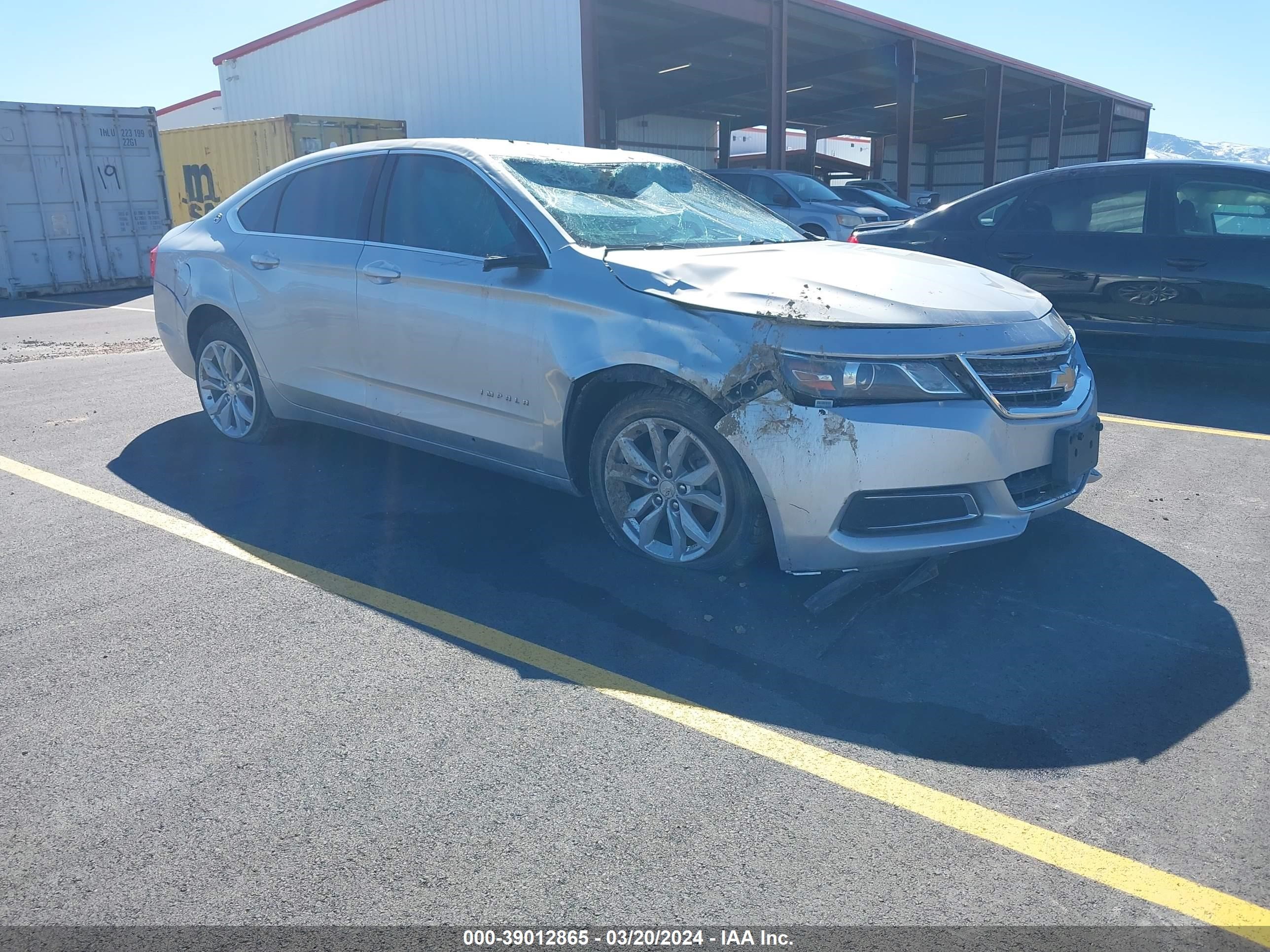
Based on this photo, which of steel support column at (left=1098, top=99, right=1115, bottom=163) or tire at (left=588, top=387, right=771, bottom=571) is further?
steel support column at (left=1098, top=99, right=1115, bottom=163)

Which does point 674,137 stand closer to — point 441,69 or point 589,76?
point 441,69

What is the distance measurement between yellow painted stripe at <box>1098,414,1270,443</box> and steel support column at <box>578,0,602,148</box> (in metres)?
10.9

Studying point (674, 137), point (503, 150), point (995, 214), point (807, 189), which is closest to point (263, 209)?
point (503, 150)

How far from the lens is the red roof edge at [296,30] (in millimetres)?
19766

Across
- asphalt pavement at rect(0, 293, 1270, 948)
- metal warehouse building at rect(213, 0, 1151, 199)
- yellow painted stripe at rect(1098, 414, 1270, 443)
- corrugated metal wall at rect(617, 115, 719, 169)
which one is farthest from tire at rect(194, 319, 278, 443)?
corrugated metal wall at rect(617, 115, 719, 169)

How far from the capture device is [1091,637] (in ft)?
11.2

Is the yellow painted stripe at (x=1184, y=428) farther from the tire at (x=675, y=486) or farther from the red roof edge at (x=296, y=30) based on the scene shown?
the red roof edge at (x=296, y=30)

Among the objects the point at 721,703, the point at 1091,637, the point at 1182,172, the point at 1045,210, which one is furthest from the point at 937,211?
the point at 721,703

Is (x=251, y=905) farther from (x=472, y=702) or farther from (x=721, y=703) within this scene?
(x=721, y=703)

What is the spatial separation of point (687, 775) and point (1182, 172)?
6.20 meters

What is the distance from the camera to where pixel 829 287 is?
3.68m

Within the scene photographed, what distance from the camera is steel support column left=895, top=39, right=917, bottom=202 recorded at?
22.2 meters

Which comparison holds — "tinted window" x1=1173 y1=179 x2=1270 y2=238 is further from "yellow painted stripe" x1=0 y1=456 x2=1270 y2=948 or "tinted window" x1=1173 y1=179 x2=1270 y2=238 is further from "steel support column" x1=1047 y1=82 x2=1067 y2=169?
"steel support column" x1=1047 y1=82 x2=1067 y2=169

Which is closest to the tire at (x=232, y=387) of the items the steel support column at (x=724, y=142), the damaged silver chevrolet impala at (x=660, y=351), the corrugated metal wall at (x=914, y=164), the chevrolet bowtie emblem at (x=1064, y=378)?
the damaged silver chevrolet impala at (x=660, y=351)
